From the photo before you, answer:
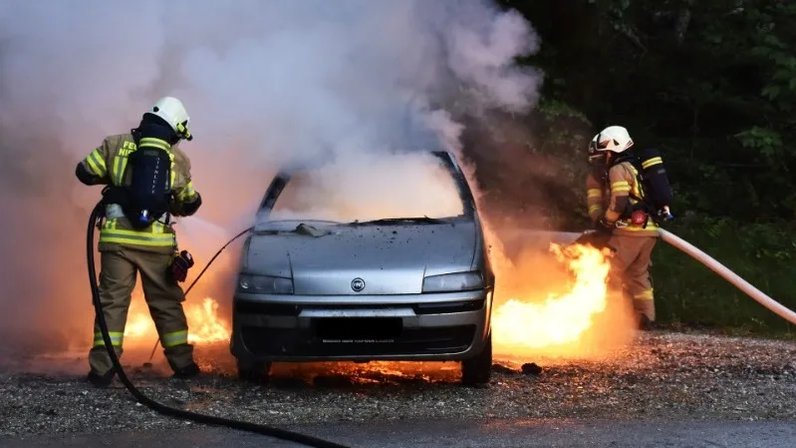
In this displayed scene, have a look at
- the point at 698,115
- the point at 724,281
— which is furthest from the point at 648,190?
the point at 698,115

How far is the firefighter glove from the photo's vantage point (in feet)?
19.9

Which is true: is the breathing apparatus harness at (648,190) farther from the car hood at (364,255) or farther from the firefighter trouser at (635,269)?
the car hood at (364,255)

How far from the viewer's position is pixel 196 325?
293 inches

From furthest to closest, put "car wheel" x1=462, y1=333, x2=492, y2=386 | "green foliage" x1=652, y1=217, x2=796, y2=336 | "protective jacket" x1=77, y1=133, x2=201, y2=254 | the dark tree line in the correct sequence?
Answer: 1. the dark tree line
2. "green foliage" x1=652, y1=217, x2=796, y2=336
3. "protective jacket" x1=77, y1=133, x2=201, y2=254
4. "car wheel" x1=462, y1=333, x2=492, y2=386

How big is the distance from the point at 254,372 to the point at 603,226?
12.6 feet

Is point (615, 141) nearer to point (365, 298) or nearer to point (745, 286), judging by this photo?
point (745, 286)

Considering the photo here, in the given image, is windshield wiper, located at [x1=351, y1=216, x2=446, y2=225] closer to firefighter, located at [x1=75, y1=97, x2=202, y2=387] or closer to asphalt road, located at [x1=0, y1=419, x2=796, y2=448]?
firefighter, located at [x1=75, y1=97, x2=202, y2=387]

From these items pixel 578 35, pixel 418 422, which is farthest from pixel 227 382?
pixel 578 35

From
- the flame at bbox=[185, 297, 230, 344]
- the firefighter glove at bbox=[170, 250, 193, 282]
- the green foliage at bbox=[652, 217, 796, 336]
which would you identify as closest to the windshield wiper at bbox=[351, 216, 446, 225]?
the firefighter glove at bbox=[170, 250, 193, 282]

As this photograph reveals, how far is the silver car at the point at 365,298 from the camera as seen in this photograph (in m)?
A: 5.40

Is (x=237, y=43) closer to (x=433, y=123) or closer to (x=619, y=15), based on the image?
(x=433, y=123)

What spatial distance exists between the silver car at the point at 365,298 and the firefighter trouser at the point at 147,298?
567 mm

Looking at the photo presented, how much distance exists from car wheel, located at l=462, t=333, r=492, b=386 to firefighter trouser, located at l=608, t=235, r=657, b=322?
3026 mm

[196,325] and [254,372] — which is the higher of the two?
[196,325]
